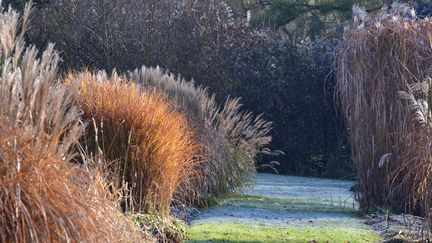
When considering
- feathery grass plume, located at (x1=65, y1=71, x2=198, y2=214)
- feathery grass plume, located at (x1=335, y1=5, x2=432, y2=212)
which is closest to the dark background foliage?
feathery grass plume, located at (x1=335, y1=5, x2=432, y2=212)

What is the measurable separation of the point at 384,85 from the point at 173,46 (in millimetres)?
9915

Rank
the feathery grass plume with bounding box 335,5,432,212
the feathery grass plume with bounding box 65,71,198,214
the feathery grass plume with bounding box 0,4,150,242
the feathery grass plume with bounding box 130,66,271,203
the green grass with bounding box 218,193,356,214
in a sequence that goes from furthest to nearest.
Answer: the green grass with bounding box 218,193,356,214 → the feathery grass plume with bounding box 130,66,271,203 → the feathery grass plume with bounding box 335,5,432,212 → the feathery grass plume with bounding box 65,71,198,214 → the feathery grass plume with bounding box 0,4,150,242

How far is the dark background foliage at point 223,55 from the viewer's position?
20875mm

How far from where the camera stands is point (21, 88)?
5531mm

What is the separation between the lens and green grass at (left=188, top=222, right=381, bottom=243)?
31.2 feet

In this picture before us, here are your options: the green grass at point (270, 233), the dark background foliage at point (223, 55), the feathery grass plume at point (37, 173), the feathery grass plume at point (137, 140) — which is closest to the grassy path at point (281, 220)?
the green grass at point (270, 233)

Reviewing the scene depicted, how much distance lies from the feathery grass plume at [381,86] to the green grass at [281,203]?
0.96m

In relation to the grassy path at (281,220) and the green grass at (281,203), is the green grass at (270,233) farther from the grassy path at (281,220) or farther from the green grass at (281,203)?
the green grass at (281,203)

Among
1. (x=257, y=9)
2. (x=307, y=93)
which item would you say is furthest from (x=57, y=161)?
(x=257, y=9)

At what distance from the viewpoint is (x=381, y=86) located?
11.7 metres

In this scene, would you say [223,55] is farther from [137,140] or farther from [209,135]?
[137,140]

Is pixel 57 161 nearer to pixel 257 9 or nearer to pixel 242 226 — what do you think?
pixel 242 226

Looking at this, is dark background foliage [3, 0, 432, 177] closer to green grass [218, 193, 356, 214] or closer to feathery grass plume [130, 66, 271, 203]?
feathery grass plume [130, 66, 271, 203]

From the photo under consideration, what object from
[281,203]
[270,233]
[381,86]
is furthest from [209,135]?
[270,233]
